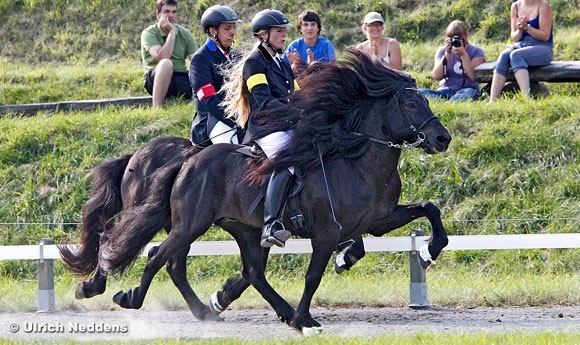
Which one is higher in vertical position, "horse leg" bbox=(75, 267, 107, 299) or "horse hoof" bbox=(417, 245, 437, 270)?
"horse hoof" bbox=(417, 245, 437, 270)

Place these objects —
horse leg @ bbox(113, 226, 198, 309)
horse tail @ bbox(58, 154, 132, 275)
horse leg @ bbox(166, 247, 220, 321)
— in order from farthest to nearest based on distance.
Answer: horse tail @ bbox(58, 154, 132, 275), horse leg @ bbox(166, 247, 220, 321), horse leg @ bbox(113, 226, 198, 309)

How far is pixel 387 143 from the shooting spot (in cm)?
871

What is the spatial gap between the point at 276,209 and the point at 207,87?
1.62 meters

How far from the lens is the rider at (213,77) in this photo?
9.73 meters

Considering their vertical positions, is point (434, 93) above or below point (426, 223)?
above

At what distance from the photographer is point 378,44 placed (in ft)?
45.1

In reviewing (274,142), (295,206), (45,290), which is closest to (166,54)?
(45,290)

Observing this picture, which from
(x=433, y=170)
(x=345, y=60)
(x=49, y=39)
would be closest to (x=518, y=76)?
(x=433, y=170)

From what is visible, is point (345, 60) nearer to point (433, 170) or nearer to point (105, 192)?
point (105, 192)

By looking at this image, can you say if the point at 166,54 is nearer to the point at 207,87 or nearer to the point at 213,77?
the point at 213,77

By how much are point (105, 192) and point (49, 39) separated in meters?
9.89

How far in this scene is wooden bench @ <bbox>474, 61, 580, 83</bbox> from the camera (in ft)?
46.1

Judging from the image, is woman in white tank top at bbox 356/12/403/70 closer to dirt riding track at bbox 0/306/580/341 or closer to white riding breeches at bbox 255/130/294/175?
dirt riding track at bbox 0/306/580/341

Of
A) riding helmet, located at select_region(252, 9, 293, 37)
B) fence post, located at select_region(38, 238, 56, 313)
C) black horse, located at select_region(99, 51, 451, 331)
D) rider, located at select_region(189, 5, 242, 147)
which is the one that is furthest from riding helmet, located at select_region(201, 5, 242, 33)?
fence post, located at select_region(38, 238, 56, 313)
